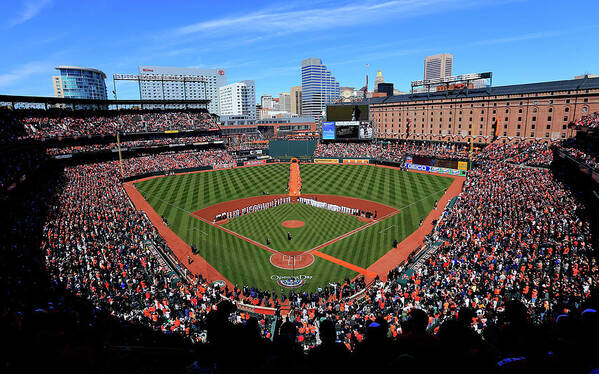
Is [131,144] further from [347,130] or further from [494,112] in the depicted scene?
[494,112]

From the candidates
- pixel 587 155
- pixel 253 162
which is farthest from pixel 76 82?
pixel 587 155

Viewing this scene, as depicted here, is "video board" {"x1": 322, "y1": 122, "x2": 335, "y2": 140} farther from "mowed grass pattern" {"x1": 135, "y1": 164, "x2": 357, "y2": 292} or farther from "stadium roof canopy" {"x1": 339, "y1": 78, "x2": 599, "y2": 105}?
"stadium roof canopy" {"x1": 339, "y1": 78, "x2": 599, "y2": 105}

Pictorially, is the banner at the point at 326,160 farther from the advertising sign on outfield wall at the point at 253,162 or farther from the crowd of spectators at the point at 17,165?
the crowd of spectators at the point at 17,165

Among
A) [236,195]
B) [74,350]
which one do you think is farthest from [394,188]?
[74,350]

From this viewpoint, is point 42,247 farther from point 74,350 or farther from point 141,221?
point 74,350

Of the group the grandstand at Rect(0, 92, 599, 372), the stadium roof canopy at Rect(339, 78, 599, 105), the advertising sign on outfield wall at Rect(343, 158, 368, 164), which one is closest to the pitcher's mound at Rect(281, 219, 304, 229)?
the grandstand at Rect(0, 92, 599, 372)
